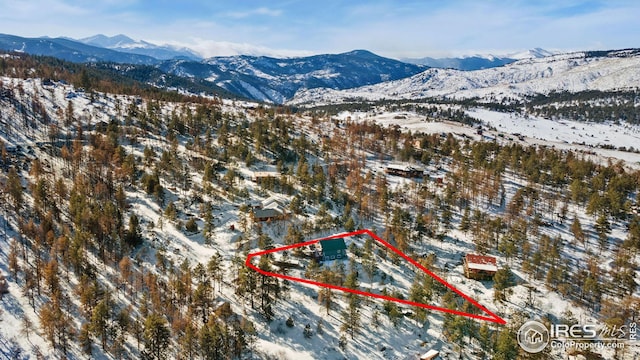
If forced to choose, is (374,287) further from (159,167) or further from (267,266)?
(159,167)

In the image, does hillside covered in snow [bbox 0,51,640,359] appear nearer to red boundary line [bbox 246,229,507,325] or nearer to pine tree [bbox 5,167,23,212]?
pine tree [bbox 5,167,23,212]

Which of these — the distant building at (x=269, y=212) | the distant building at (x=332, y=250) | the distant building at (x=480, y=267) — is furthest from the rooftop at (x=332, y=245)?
the distant building at (x=480, y=267)

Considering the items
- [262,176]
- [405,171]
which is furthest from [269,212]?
[405,171]

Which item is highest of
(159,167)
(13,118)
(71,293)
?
(13,118)

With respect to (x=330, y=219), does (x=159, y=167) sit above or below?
above

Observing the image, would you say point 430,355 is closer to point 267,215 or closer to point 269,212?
point 267,215

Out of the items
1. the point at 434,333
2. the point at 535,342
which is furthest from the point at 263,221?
the point at 535,342

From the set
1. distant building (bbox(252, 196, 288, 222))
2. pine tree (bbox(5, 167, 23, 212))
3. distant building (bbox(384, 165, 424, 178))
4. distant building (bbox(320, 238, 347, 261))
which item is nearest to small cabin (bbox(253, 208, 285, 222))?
distant building (bbox(252, 196, 288, 222))
